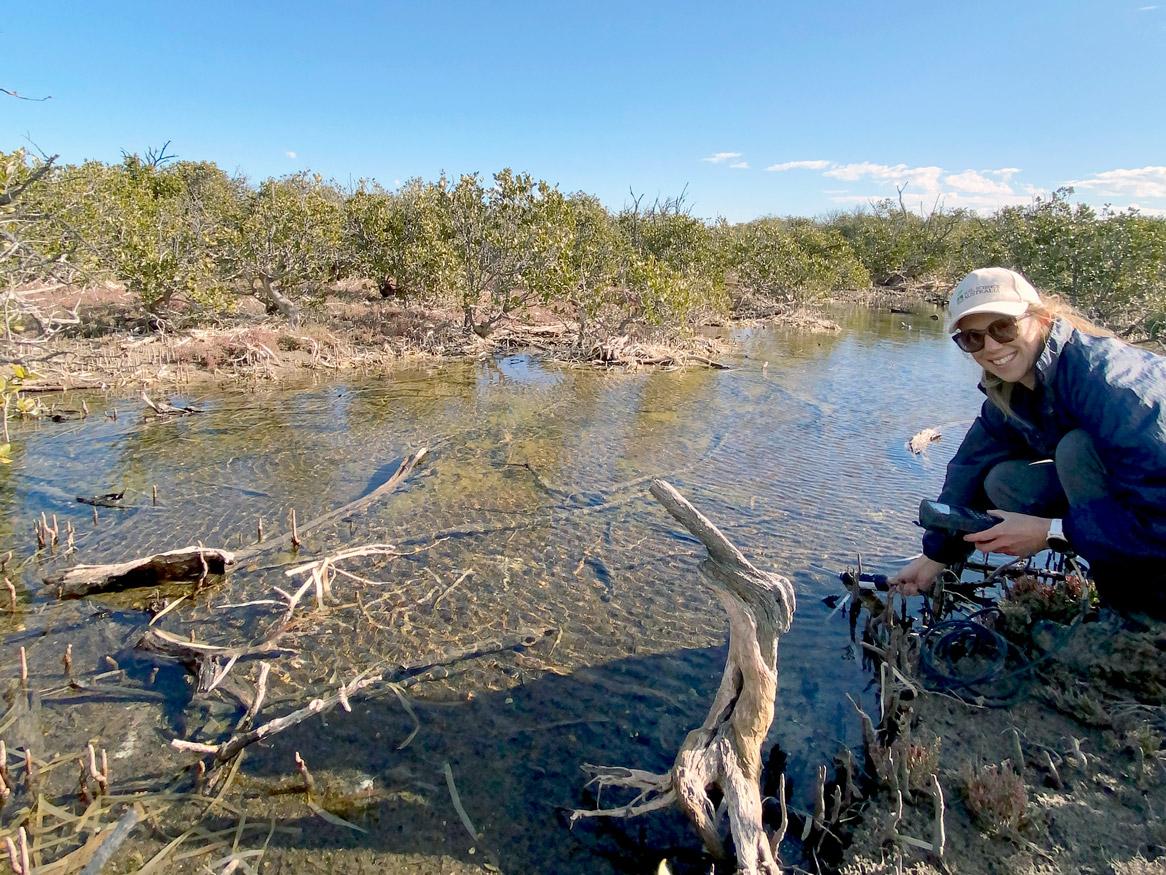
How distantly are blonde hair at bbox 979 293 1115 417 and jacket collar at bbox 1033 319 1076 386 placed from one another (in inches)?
1.2

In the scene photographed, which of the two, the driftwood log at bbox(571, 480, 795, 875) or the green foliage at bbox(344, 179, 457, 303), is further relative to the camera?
the green foliage at bbox(344, 179, 457, 303)

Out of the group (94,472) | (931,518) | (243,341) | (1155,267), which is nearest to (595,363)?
(243,341)

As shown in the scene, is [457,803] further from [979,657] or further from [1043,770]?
[979,657]

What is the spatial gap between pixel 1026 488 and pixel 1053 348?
3.09 feet

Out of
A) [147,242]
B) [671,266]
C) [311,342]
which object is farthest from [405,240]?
[671,266]

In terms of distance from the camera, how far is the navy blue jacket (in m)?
2.79

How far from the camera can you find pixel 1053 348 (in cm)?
306

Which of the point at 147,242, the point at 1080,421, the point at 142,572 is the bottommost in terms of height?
the point at 142,572

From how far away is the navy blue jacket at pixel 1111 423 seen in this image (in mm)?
2793

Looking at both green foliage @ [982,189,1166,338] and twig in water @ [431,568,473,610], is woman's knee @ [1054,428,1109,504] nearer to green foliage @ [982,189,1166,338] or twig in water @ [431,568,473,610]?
twig in water @ [431,568,473,610]

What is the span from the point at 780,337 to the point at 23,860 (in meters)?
23.0

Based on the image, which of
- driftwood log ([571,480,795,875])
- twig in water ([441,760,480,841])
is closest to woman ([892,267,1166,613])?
driftwood log ([571,480,795,875])

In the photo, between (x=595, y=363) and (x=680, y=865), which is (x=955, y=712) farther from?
(x=595, y=363)

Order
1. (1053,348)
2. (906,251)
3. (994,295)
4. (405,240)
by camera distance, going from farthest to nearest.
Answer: (906,251) < (405,240) < (1053,348) < (994,295)
